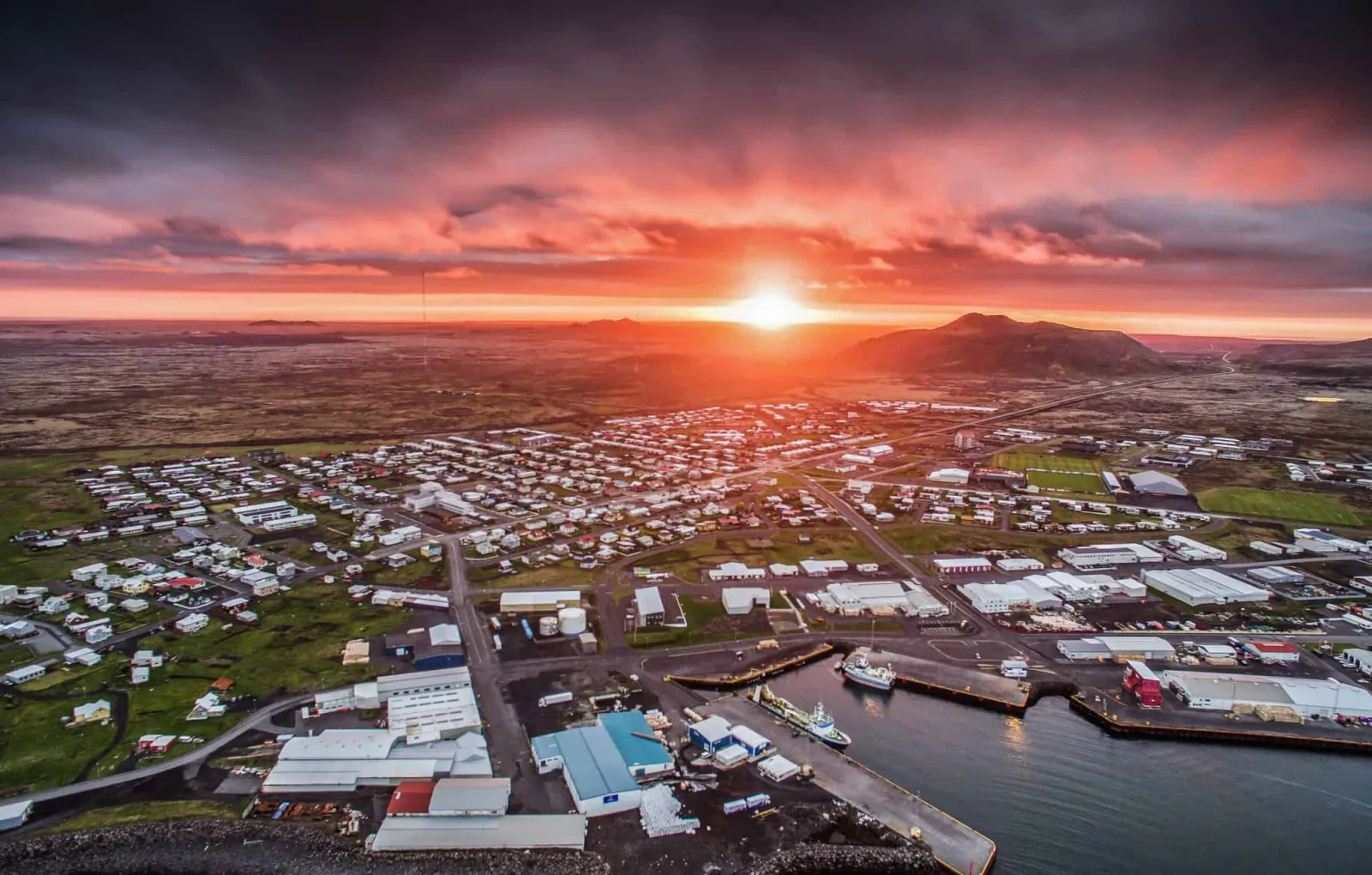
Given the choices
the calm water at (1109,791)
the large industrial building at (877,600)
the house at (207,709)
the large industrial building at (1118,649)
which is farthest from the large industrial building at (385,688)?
the large industrial building at (1118,649)

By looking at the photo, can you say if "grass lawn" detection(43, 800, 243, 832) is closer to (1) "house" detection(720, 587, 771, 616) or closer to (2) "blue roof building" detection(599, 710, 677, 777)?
(2) "blue roof building" detection(599, 710, 677, 777)

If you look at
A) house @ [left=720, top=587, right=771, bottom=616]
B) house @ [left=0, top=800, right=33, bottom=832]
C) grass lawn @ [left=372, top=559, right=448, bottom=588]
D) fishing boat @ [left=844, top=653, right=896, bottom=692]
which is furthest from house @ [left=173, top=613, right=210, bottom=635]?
fishing boat @ [left=844, top=653, right=896, bottom=692]

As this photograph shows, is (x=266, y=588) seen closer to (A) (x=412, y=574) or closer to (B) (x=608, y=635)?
(A) (x=412, y=574)

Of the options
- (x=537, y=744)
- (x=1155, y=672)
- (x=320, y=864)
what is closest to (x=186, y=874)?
(x=320, y=864)

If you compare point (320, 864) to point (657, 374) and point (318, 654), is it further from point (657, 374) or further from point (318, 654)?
point (657, 374)

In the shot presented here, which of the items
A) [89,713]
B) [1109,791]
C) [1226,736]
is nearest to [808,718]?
[1109,791]

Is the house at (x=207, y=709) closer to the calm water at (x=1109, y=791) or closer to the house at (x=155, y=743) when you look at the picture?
the house at (x=155, y=743)
